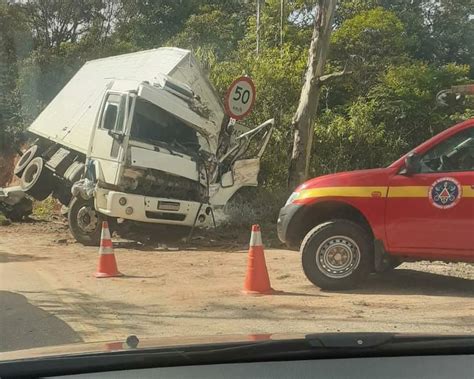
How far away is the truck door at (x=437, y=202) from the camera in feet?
24.0

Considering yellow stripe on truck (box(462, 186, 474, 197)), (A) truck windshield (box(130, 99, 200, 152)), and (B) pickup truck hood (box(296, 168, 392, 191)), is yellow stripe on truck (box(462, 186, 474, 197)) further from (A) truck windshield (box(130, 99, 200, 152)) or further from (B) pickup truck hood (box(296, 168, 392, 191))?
(A) truck windshield (box(130, 99, 200, 152))

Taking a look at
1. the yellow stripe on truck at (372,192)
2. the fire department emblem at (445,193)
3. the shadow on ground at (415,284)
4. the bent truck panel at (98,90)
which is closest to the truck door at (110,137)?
the bent truck panel at (98,90)

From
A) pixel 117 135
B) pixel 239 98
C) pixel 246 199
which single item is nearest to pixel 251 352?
pixel 117 135

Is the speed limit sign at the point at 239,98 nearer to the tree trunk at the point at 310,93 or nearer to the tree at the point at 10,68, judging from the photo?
the tree trunk at the point at 310,93

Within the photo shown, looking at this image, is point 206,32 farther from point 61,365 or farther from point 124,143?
point 61,365

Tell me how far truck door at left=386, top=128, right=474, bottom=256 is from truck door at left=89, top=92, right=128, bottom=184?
18.1ft

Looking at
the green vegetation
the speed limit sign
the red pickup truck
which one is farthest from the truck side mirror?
the speed limit sign

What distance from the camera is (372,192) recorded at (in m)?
7.71

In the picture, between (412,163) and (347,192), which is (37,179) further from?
(412,163)

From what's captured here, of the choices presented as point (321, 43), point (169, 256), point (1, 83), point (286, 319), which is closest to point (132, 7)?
point (1, 83)

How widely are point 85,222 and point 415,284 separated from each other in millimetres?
6371

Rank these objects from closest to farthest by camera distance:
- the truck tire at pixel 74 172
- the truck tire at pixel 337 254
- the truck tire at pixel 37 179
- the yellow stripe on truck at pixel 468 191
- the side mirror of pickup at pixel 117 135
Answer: the yellow stripe on truck at pixel 468 191, the truck tire at pixel 337 254, the side mirror of pickup at pixel 117 135, the truck tire at pixel 74 172, the truck tire at pixel 37 179

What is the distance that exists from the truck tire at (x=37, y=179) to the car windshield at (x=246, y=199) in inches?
1.9

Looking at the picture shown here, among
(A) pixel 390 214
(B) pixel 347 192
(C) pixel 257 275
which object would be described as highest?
(B) pixel 347 192
